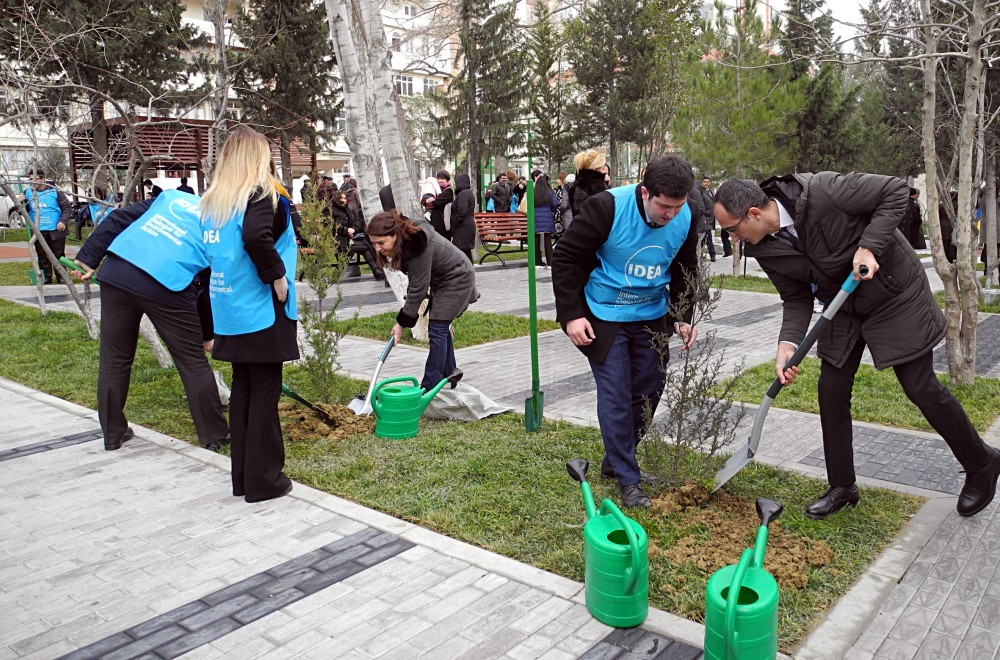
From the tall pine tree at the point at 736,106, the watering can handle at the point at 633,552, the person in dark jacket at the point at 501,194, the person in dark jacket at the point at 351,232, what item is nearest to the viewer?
the watering can handle at the point at 633,552

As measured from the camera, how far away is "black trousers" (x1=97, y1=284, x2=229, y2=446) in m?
4.99

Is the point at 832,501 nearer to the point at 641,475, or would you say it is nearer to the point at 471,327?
the point at 641,475

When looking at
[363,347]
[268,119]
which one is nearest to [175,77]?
[268,119]

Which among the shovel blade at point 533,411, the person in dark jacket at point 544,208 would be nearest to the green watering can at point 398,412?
the shovel blade at point 533,411

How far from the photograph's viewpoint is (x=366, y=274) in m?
15.9

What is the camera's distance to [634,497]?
3898mm

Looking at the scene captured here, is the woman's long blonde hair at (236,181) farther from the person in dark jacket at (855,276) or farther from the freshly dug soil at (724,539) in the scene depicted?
the freshly dug soil at (724,539)

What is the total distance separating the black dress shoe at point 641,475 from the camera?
4137mm

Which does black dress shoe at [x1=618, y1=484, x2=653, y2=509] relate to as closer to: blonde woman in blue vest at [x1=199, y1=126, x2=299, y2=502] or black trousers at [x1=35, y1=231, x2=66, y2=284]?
blonde woman in blue vest at [x1=199, y1=126, x2=299, y2=502]

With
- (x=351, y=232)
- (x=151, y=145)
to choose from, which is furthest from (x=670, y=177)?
(x=151, y=145)

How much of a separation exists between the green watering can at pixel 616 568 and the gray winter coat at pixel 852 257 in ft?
4.72

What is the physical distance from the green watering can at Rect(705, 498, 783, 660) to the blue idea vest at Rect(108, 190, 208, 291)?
3.59 metres

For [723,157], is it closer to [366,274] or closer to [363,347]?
[366,274]

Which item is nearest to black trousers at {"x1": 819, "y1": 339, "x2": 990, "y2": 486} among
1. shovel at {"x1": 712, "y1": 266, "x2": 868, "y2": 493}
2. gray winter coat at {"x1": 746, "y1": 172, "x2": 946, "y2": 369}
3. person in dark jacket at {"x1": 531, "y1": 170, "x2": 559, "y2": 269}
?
gray winter coat at {"x1": 746, "y1": 172, "x2": 946, "y2": 369}
